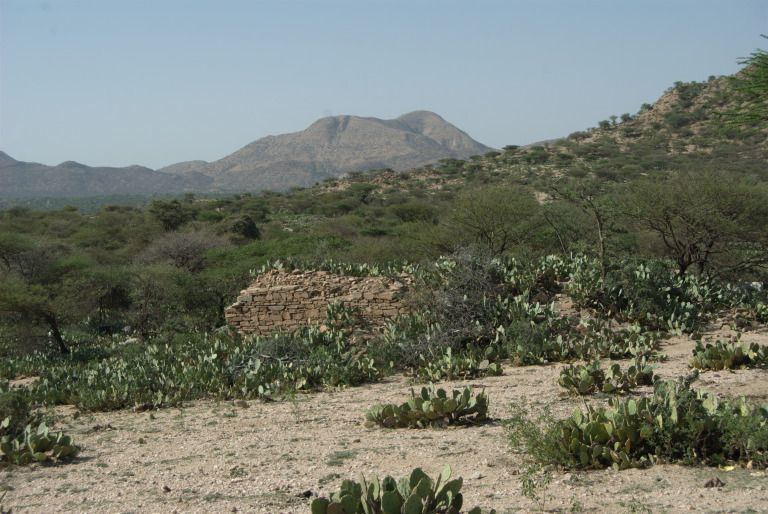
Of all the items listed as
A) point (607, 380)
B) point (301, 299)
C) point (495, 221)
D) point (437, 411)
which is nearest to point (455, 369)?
point (607, 380)

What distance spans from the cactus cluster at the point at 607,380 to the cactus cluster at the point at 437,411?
4.39 ft

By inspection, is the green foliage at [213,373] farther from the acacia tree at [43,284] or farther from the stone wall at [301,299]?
the acacia tree at [43,284]

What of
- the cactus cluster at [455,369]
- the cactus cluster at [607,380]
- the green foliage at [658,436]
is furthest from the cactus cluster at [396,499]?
the cactus cluster at [455,369]

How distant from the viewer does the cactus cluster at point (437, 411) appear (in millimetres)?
7285

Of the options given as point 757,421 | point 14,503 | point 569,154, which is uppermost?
point 569,154

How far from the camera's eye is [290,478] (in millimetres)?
5852

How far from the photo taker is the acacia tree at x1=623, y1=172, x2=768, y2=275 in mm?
16188

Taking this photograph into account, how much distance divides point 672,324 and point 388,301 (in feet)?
14.8

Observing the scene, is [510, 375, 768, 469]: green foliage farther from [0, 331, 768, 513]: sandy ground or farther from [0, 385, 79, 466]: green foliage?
[0, 385, 79, 466]: green foliage

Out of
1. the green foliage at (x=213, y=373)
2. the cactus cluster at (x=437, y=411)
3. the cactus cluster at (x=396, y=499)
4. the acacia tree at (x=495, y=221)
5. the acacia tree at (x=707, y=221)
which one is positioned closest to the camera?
the cactus cluster at (x=396, y=499)

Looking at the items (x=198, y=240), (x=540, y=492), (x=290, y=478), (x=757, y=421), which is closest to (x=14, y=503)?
(x=290, y=478)

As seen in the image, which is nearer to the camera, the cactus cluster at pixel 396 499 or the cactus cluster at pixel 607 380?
the cactus cluster at pixel 396 499

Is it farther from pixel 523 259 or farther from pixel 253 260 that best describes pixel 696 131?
pixel 523 259

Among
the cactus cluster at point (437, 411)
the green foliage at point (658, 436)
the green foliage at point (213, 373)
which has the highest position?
the green foliage at point (658, 436)
